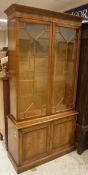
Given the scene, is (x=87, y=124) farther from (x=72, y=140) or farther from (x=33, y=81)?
(x=33, y=81)

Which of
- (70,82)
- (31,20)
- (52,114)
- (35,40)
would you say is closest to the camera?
(31,20)

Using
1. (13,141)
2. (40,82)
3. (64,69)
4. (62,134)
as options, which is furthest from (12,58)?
(62,134)

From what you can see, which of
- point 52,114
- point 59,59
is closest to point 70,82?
point 59,59

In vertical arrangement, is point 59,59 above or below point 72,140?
above

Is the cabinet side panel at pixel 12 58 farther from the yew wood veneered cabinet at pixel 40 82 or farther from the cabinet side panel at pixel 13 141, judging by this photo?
the cabinet side panel at pixel 13 141

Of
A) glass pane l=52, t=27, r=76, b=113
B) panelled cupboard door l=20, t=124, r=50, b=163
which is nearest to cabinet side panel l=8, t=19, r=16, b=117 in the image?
panelled cupboard door l=20, t=124, r=50, b=163

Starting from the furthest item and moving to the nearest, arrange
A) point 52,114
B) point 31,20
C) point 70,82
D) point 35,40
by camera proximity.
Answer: point 70,82 < point 52,114 < point 35,40 < point 31,20

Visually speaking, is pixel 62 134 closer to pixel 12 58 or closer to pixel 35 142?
pixel 35 142

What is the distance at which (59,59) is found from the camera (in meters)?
2.36

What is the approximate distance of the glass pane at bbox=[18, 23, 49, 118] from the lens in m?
1.97

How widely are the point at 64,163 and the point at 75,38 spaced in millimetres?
1867

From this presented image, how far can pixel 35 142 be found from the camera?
222 cm

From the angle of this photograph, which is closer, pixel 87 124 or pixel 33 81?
pixel 33 81

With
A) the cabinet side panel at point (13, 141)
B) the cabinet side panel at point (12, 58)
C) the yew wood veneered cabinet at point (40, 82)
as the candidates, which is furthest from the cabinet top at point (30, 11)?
the cabinet side panel at point (13, 141)
